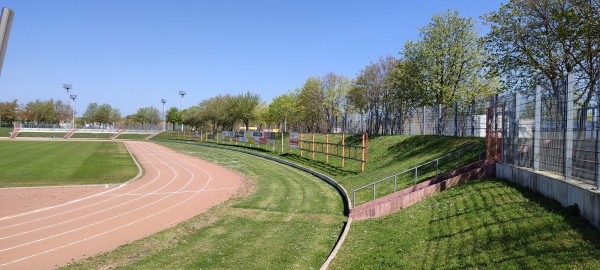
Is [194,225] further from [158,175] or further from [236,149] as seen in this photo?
[236,149]

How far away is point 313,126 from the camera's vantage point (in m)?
66.1

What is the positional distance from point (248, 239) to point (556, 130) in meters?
8.63

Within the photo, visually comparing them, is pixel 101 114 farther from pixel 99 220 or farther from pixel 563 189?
pixel 563 189

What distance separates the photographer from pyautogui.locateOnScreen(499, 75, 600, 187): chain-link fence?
816cm

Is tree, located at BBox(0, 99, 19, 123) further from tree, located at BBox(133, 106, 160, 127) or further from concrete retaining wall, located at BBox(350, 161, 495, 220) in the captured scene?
concrete retaining wall, located at BBox(350, 161, 495, 220)

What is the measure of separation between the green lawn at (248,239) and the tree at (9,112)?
130 m

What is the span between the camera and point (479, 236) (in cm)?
813

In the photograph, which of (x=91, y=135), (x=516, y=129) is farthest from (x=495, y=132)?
(x=91, y=135)

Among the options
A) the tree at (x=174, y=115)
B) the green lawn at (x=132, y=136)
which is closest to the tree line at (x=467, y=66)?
the green lawn at (x=132, y=136)

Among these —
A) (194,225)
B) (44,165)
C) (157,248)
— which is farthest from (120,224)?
(44,165)

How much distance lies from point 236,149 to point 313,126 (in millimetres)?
15327

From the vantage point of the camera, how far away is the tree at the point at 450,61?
95.5ft

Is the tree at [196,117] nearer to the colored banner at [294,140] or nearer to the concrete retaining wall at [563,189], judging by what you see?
the colored banner at [294,140]

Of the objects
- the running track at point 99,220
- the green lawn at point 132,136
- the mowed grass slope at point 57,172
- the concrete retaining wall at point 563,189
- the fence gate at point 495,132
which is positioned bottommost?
the running track at point 99,220
